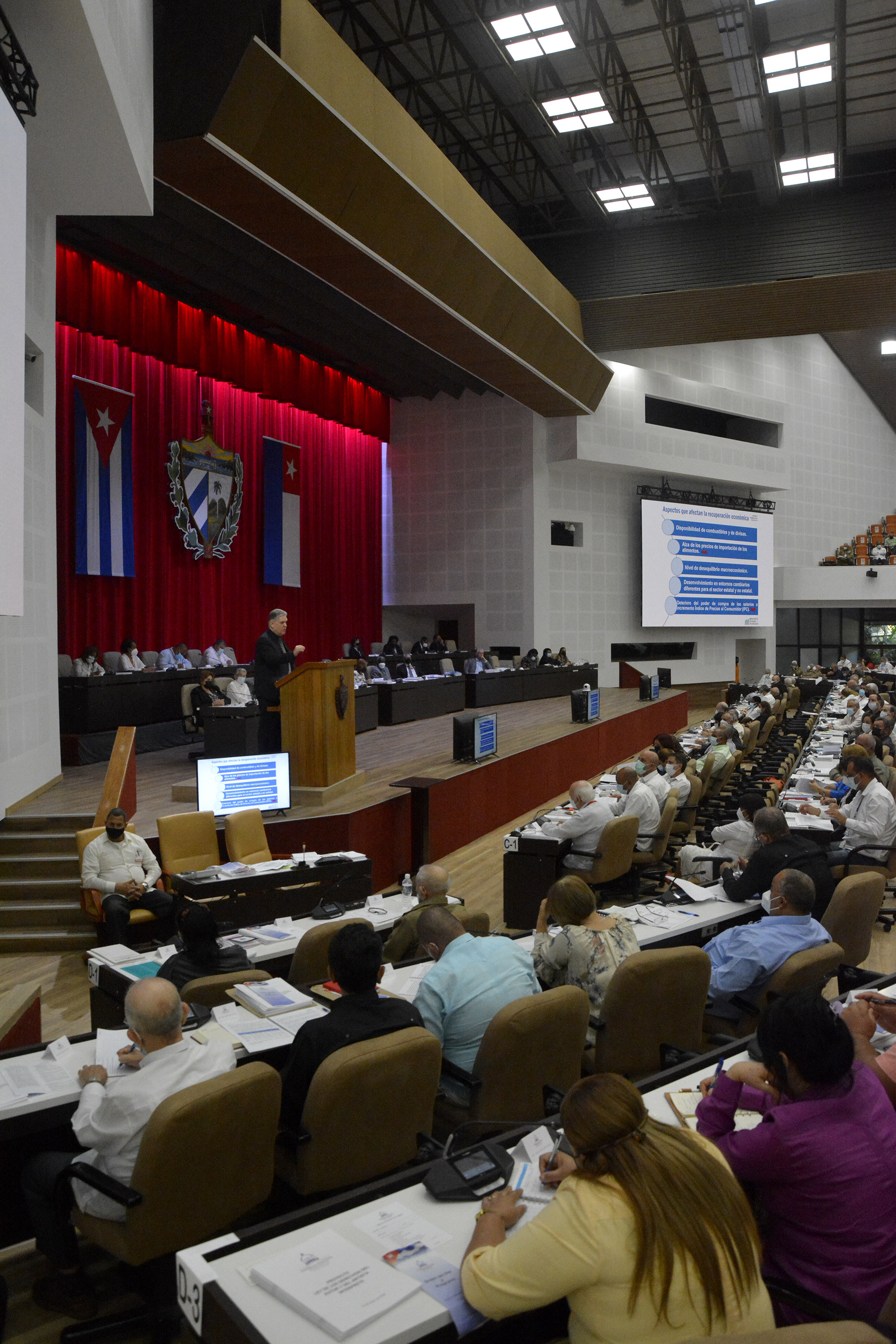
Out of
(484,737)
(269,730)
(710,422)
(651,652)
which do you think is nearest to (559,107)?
(484,737)

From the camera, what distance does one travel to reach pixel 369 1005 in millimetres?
2842

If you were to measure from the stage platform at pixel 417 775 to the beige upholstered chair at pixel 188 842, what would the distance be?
1.91ft

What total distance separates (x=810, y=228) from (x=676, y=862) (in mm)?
10415

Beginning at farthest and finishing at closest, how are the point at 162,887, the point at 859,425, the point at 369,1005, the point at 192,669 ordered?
1. the point at 859,425
2. the point at 192,669
3. the point at 162,887
4. the point at 369,1005

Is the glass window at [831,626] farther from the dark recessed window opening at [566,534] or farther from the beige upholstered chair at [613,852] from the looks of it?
the beige upholstered chair at [613,852]

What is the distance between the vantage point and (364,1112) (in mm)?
2613

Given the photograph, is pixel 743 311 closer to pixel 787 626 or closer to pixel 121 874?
pixel 787 626

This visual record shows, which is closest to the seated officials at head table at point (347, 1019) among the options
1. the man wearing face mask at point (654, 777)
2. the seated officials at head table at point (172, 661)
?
the man wearing face mask at point (654, 777)

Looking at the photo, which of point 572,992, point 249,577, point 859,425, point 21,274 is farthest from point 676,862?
point 859,425

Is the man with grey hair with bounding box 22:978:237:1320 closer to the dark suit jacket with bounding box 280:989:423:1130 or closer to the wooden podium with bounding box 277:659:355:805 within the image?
the dark suit jacket with bounding box 280:989:423:1130

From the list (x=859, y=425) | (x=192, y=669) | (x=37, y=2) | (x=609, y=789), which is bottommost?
(x=609, y=789)

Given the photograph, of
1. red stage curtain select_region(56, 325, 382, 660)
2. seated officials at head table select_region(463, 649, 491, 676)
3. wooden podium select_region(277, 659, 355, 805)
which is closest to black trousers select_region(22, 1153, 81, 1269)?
wooden podium select_region(277, 659, 355, 805)

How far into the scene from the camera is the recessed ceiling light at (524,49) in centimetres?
1017

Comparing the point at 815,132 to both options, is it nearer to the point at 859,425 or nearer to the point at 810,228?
the point at 810,228
